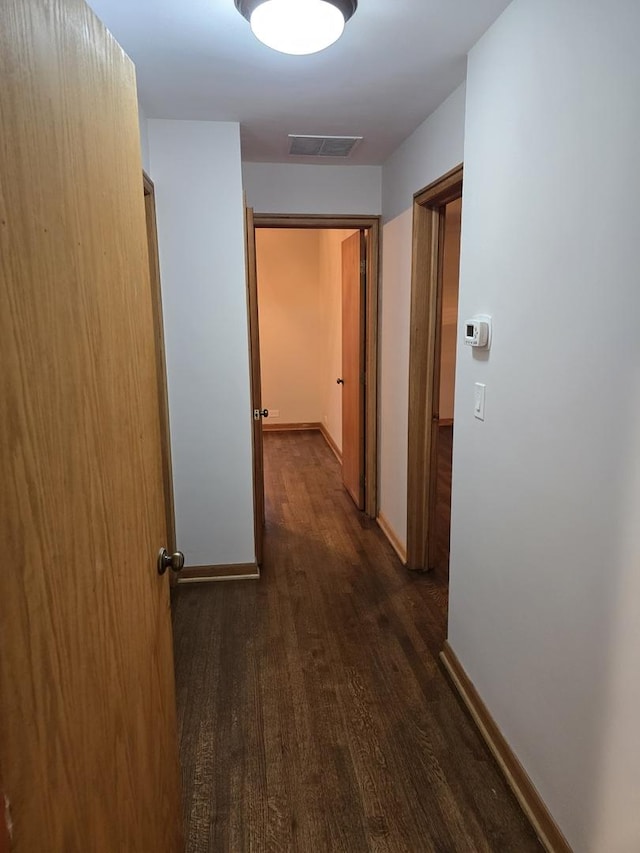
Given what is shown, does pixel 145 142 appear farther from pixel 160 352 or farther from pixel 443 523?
pixel 443 523

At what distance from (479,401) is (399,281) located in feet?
4.73

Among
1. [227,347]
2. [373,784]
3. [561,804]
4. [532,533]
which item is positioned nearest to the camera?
[561,804]

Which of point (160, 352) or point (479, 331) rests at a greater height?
point (479, 331)

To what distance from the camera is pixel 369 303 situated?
3.65m

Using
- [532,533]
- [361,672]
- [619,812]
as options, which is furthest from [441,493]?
[619,812]

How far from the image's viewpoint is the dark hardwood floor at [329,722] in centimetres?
159

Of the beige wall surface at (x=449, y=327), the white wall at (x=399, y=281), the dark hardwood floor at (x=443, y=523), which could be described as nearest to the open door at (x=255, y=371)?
the white wall at (x=399, y=281)

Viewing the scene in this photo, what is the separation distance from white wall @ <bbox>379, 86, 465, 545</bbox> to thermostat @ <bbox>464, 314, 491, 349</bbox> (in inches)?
32.8

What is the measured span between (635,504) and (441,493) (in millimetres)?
3147

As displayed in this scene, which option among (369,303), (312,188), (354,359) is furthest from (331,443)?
(312,188)

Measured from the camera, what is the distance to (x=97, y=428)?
2.89 ft

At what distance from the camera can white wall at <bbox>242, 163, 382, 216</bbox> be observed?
3316 mm

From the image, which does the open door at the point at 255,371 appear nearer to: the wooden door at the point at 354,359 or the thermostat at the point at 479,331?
the wooden door at the point at 354,359

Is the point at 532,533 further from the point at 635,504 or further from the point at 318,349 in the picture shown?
the point at 318,349
